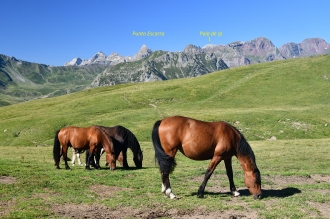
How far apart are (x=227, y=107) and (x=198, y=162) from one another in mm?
40168

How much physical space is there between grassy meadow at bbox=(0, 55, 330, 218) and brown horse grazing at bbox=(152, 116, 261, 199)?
88cm

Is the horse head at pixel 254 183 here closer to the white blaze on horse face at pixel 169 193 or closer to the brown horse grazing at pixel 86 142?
the white blaze on horse face at pixel 169 193

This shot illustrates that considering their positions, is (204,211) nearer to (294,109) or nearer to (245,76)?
(294,109)

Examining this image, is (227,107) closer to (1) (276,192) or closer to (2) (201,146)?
(1) (276,192)

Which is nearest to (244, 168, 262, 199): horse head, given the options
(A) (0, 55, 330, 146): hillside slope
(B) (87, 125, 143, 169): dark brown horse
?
(B) (87, 125, 143, 169): dark brown horse

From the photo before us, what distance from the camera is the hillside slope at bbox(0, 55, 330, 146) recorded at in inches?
1956

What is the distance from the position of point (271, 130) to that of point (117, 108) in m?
36.3

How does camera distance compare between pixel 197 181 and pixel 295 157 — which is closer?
pixel 197 181

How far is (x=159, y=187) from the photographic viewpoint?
14.3m

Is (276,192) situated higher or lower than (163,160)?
lower

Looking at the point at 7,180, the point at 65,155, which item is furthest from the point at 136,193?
the point at 65,155

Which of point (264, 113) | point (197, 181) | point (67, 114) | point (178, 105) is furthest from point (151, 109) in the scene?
point (197, 181)

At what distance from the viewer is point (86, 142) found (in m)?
19.3

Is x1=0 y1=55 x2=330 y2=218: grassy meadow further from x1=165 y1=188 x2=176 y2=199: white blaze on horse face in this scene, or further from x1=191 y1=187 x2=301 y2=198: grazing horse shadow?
x1=165 y1=188 x2=176 y2=199: white blaze on horse face
